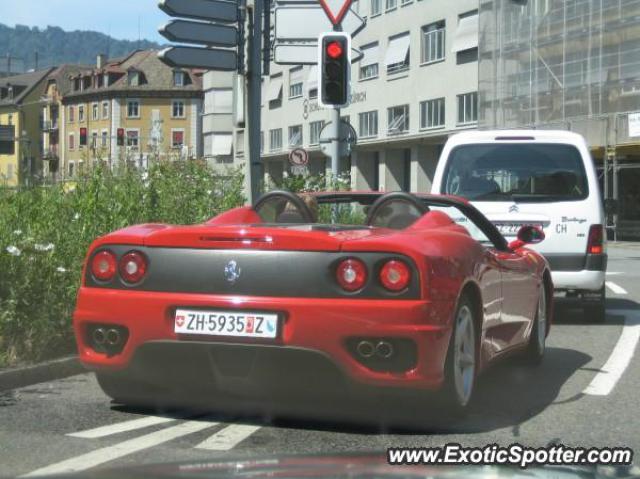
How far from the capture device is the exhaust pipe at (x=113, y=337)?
5.54 meters

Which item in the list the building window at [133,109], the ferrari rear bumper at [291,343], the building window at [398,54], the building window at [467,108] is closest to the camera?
the ferrari rear bumper at [291,343]

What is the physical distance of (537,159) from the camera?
1115cm

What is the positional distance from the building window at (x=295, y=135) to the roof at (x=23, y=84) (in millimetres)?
66621

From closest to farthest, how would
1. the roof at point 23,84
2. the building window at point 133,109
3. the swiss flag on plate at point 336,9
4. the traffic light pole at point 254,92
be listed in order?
1. the traffic light pole at point 254,92
2. the swiss flag on plate at point 336,9
3. the building window at point 133,109
4. the roof at point 23,84

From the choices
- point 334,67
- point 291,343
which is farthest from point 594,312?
point 291,343

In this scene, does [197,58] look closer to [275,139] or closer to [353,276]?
[353,276]

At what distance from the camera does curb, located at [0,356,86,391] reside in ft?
21.8

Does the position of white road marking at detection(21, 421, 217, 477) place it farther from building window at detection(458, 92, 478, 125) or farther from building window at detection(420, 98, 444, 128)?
building window at detection(420, 98, 444, 128)

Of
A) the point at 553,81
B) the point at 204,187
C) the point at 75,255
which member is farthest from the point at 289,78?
the point at 75,255

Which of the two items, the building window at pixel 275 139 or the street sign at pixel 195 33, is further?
the building window at pixel 275 139

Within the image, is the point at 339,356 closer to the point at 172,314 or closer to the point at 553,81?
the point at 172,314

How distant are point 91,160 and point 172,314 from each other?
6.86 meters

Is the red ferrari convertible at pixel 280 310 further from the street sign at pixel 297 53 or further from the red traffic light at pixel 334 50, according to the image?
the street sign at pixel 297 53

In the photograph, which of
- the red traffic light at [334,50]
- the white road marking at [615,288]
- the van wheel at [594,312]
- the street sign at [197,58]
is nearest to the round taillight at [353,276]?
the street sign at [197,58]
